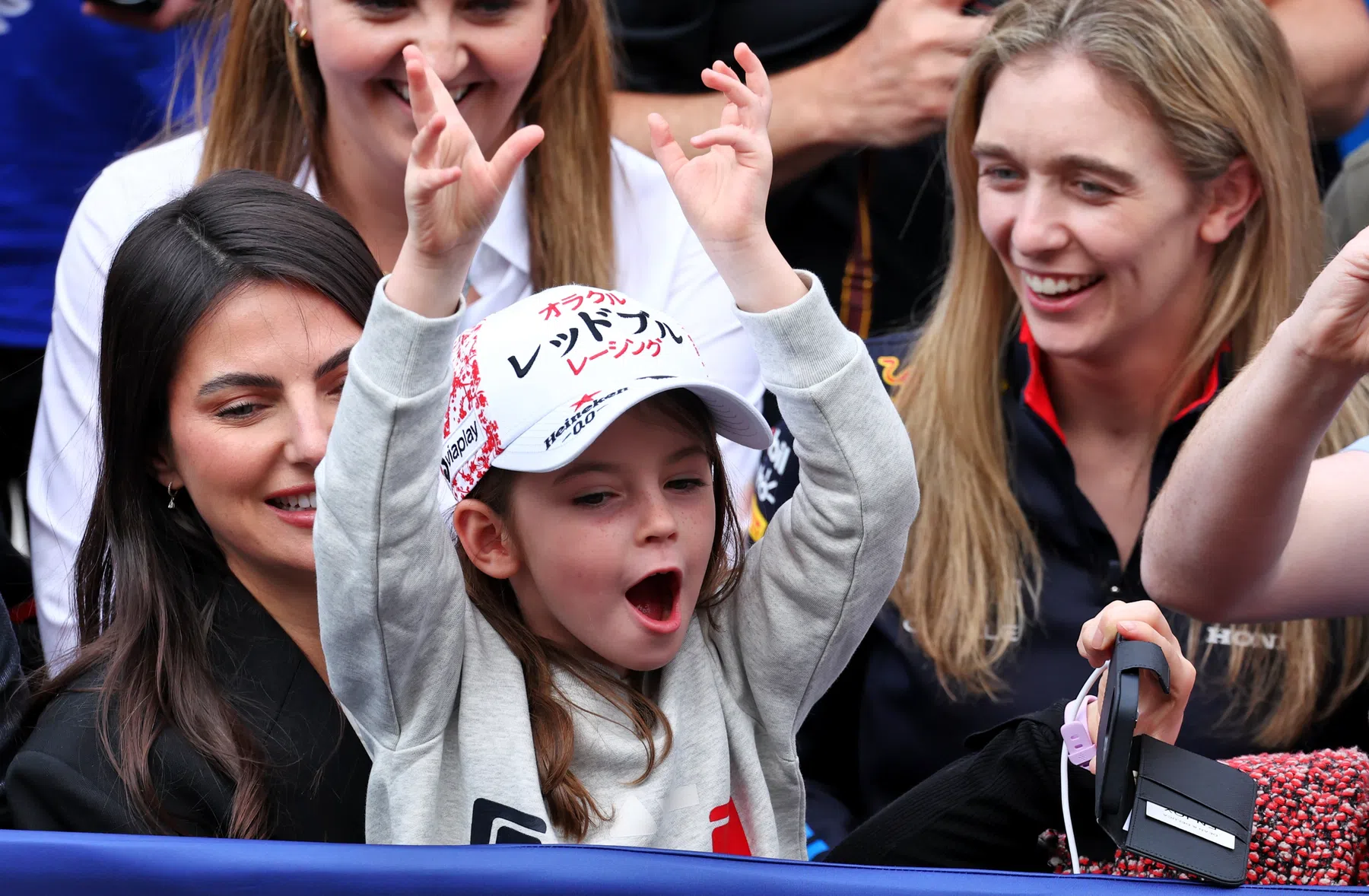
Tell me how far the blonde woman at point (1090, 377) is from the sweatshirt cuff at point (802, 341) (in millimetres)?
781

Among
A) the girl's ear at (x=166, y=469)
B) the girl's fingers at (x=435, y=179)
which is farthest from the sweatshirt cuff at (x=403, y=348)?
the girl's ear at (x=166, y=469)

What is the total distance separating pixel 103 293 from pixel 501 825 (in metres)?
1.02

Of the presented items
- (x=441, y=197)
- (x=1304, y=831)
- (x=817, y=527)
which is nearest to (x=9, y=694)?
(x=441, y=197)

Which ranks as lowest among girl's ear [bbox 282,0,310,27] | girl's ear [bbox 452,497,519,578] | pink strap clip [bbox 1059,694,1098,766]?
pink strap clip [bbox 1059,694,1098,766]

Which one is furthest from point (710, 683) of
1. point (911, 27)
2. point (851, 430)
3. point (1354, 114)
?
point (1354, 114)

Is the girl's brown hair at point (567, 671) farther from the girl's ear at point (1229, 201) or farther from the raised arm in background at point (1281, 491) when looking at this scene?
the girl's ear at point (1229, 201)

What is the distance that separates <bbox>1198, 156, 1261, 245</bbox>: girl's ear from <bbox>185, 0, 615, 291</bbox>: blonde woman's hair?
90 cm

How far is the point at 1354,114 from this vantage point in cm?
283

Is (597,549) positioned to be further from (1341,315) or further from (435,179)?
(1341,315)

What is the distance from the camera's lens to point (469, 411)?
1710 mm

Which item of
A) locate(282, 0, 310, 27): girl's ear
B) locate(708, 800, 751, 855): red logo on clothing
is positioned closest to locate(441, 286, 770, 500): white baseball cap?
locate(708, 800, 751, 855): red logo on clothing

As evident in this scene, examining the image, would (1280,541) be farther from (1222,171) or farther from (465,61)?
(465,61)

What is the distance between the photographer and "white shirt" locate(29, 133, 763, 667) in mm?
2357

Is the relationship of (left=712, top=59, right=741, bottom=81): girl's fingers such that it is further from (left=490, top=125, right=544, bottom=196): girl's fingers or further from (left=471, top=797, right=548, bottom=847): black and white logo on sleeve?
(left=471, top=797, right=548, bottom=847): black and white logo on sleeve
